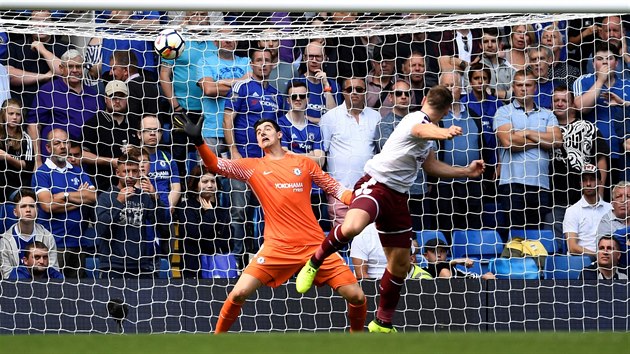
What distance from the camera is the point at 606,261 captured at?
8.72m

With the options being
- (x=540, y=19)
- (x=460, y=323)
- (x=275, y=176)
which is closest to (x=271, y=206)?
(x=275, y=176)

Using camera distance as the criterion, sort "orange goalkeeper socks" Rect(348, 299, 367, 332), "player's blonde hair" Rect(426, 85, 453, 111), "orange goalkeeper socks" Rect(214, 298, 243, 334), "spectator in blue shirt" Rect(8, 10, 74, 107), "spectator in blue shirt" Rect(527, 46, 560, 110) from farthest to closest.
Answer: "spectator in blue shirt" Rect(527, 46, 560, 110) → "spectator in blue shirt" Rect(8, 10, 74, 107) → "orange goalkeeper socks" Rect(348, 299, 367, 332) → "orange goalkeeper socks" Rect(214, 298, 243, 334) → "player's blonde hair" Rect(426, 85, 453, 111)

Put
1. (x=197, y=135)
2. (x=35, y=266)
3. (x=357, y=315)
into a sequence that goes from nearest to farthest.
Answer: (x=197, y=135)
(x=357, y=315)
(x=35, y=266)

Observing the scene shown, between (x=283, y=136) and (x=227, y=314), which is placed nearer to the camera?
(x=227, y=314)

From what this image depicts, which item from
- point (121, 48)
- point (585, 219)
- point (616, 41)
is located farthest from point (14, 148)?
point (616, 41)

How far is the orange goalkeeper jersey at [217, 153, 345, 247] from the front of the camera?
789 cm

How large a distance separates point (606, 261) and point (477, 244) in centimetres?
105

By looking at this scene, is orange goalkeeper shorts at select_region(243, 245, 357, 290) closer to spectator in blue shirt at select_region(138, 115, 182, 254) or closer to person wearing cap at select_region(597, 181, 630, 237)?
spectator in blue shirt at select_region(138, 115, 182, 254)

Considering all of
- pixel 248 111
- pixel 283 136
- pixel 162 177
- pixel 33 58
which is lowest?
pixel 162 177

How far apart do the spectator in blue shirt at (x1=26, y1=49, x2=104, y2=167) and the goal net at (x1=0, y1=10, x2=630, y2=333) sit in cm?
2

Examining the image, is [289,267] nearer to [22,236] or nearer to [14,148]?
[22,236]

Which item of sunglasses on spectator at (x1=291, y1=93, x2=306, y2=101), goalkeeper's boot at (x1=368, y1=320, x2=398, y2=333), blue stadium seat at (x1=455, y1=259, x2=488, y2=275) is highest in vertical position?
sunglasses on spectator at (x1=291, y1=93, x2=306, y2=101)

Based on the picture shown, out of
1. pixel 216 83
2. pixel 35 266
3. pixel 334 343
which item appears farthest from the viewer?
pixel 216 83

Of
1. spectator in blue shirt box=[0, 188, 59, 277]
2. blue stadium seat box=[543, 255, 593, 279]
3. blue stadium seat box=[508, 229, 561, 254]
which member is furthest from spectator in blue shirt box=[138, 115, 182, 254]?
blue stadium seat box=[543, 255, 593, 279]
